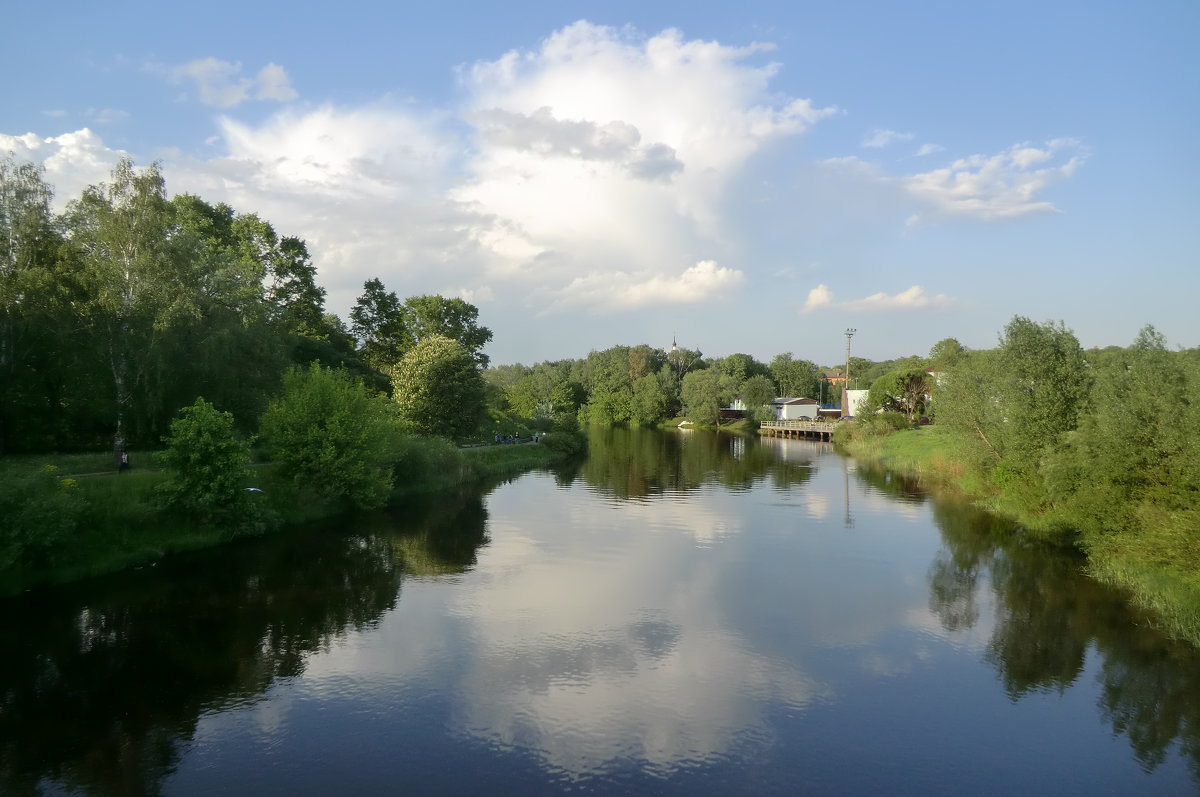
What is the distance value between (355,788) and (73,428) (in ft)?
100.0

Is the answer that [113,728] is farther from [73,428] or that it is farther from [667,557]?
[73,428]

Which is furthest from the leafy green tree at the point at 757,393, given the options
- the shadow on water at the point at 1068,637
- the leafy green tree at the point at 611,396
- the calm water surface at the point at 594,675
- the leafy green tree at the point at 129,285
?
the leafy green tree at the point at 129,285

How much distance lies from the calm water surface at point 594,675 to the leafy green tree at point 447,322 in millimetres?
42242

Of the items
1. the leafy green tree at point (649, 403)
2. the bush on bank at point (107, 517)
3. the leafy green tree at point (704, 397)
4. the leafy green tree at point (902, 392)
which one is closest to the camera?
the bush on bank at point (107, 517)

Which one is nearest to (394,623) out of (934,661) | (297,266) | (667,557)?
(667,557)

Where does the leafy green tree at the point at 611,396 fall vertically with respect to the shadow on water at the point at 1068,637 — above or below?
above

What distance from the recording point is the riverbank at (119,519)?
23.9m

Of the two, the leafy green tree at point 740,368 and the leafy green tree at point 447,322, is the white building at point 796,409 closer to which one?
the leafy green tree at point 740,368

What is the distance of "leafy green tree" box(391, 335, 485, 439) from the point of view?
184 feet

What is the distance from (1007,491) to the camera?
38594 mm

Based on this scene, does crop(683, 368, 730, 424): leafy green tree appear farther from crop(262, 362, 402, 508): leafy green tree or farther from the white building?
crop(262, 362, 402, 508): leafy green tree

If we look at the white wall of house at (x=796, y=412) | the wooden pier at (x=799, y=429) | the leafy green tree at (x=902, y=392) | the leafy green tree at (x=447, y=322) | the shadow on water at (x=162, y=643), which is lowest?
the shadow on water at (x=162, y=643)

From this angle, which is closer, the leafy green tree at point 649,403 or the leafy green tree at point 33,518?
the leafy green tree at point 33,518

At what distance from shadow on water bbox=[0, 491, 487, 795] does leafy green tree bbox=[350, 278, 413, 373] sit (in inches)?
1648
